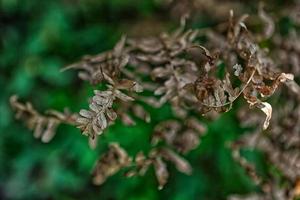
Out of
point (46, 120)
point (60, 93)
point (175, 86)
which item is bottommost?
point (60, 93)

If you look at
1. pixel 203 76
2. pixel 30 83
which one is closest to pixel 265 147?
pixel 203 76

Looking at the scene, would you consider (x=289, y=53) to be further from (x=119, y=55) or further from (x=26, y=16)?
(x=26, y=16)

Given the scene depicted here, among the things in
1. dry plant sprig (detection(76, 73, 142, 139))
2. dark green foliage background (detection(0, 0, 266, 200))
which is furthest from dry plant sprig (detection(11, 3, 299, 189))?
dark green foliage background (detection(0, 0, 266, 200))

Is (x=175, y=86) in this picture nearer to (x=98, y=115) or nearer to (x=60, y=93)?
(x=98, y=115)

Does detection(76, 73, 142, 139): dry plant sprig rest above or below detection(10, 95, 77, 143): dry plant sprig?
above

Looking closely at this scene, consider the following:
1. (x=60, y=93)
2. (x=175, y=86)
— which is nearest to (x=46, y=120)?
(x=175, y=86)

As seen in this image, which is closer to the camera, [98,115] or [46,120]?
[98,115]

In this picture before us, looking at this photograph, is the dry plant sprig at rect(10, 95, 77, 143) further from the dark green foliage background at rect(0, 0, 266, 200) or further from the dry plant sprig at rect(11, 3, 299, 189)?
the dark green foliage background at rect(0, 0, 266, 200)

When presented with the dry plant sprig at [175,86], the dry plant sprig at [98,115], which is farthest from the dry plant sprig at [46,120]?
the dry plant sprig at [98,115]
